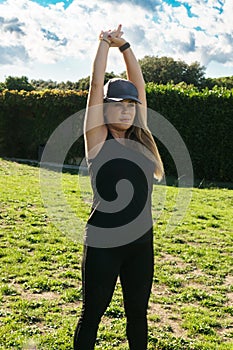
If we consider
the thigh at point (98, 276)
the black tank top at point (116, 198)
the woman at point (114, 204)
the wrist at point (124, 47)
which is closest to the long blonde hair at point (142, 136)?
the woman at point (114, 204)

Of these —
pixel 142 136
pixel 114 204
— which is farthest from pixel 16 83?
pixel 114 204

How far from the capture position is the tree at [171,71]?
3794 cm

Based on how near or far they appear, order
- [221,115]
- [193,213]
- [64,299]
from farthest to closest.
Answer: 1. [221,115]
2. [193,213]
3. [64,299]

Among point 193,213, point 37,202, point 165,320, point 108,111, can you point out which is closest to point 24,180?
point 37,202

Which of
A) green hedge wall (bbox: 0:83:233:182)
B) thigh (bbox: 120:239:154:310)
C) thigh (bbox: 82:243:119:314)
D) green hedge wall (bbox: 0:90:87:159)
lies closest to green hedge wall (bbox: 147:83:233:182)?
green hedge wall (bbox: 0:83:233:182)

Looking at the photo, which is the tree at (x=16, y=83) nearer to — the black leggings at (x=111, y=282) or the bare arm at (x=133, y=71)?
the bare arm at (x=133, y=71)

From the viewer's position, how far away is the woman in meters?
2.20

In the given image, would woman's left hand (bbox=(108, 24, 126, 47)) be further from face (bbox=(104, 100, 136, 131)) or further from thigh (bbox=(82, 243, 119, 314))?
thigh (bbox=(82, 243, 119, 314))

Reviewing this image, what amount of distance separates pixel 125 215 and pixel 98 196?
161mm

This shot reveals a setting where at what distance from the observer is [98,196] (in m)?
2.23

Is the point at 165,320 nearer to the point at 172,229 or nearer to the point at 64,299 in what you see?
the point at 64,299

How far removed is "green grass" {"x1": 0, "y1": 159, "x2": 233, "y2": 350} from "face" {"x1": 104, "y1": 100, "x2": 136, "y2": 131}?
160 centimetres

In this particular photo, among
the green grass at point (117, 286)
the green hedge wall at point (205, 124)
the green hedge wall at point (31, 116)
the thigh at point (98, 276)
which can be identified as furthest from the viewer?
the green hedge wall at point (31, 116)

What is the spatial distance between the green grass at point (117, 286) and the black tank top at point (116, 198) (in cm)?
119
